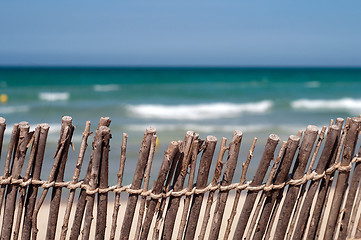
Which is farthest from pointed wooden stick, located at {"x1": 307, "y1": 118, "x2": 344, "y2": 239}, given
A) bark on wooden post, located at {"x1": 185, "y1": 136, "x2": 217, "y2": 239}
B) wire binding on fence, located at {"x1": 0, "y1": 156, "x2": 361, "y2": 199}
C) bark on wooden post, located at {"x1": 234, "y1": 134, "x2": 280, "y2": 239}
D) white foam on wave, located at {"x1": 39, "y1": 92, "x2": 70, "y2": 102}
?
white foam on wave, located at {"x1": 39, "y1": 92, "x2": 70, "y2": 102}

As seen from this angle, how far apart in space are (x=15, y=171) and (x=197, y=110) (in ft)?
36.6

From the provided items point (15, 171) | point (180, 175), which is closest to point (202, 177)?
point (180, 175)

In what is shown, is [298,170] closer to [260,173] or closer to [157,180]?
[260,173]

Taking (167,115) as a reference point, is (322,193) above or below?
below

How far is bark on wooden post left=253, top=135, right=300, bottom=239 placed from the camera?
2.09 m

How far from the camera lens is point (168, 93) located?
18688 mm

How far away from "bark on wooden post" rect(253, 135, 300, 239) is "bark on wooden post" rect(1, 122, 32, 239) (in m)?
1.29

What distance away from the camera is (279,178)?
7.08ft

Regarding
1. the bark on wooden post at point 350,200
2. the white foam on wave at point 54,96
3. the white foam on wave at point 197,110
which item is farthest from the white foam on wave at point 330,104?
the bark on wooden post at point 350,200

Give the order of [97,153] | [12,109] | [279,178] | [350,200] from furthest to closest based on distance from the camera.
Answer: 1. [12,109]
2. [350,200]
3. [279,178]
4. [97,153]

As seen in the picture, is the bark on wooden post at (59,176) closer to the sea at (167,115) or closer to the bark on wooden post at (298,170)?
the bark on wooden post at (298,170)

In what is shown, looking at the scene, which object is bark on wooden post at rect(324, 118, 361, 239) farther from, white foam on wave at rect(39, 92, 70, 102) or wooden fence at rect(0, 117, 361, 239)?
white foam on wave at rect(39, 92, 70, 102)

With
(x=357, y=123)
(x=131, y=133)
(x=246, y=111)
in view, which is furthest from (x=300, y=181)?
(x=246, y=111)

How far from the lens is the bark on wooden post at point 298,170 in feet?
6.84
